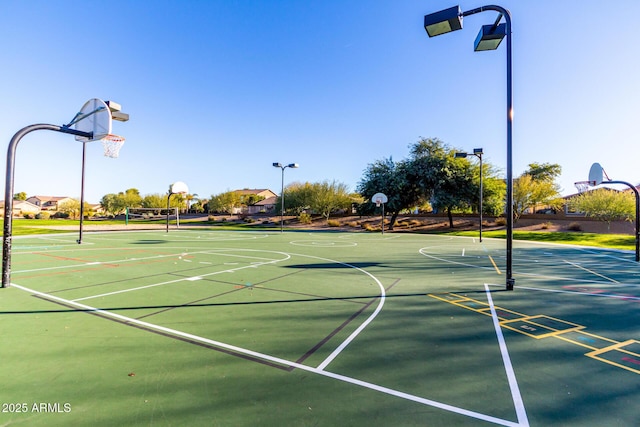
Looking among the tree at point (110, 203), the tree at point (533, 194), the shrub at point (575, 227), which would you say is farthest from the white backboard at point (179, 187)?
the tree at point (110, 203)

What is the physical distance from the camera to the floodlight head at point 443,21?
6723 millimetres

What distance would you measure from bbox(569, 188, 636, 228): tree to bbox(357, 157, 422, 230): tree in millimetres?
17513

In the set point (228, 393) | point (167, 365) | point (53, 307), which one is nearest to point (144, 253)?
point (53, 307)

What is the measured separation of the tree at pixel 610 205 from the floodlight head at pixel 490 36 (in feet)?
115

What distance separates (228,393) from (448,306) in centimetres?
495

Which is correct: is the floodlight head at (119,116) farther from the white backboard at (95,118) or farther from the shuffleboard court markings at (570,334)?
the shuffleboard court markings at (570,334)

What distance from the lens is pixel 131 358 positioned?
13.4 feet

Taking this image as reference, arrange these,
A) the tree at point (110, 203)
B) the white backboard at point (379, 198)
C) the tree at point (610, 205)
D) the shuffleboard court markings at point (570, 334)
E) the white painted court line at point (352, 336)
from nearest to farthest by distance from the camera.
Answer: the white painted court line at point (352, 336) < the shuffleboard court markings at point (570, 334) < the tree at point (610, 205) < the white backboard at point (379, 198) < the tree at point (110, 203)

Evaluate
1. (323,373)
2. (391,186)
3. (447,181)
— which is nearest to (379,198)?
(391,186)

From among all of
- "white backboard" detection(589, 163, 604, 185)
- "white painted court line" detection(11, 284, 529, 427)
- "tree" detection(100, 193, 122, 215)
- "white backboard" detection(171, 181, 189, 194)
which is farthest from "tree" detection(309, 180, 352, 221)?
"tree" detection(100, 193, 122, 215)

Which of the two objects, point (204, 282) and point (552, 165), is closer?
point (204, 282)

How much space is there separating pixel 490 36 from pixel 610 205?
35.7 meters

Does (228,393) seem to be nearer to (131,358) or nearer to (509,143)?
(131,358)

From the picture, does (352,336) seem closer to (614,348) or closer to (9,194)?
(614,348)
